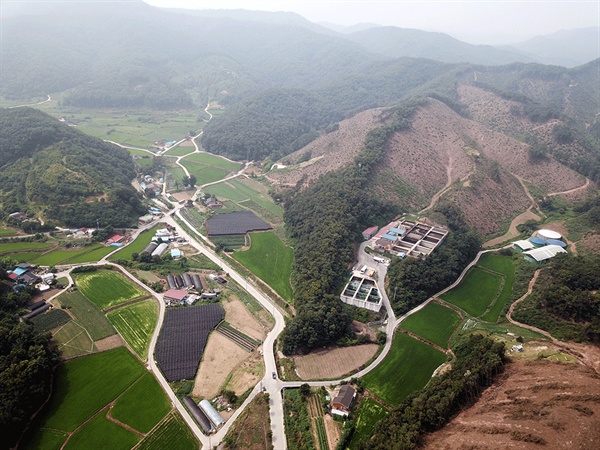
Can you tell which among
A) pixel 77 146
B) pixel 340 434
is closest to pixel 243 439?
pixel 340 434

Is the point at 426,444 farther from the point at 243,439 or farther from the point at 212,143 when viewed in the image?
the point at 212,143

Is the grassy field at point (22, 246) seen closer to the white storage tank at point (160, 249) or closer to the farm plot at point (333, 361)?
the white storage tank at point (160, 249)

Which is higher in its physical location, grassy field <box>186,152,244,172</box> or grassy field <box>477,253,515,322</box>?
grassy field <box>477,253,515,322</box>

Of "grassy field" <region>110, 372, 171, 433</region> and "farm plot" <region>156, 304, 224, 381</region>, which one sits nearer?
"grassy field" <region>110, 372, 171, 433</region>

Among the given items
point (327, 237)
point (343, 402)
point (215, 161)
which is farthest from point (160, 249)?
point (215, 161)

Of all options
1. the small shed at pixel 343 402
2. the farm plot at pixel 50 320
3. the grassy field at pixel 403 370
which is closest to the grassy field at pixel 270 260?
the grassy field at pixel 403 370

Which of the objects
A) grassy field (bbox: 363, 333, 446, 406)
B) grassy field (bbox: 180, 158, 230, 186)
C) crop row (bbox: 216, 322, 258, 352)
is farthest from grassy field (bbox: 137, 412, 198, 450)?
grassy field (bbox: 180, 158, 230, 186)

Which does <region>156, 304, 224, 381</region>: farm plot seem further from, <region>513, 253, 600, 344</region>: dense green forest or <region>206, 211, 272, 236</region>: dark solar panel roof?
<region>513, 253, 600, 344</region>: dense green forest
